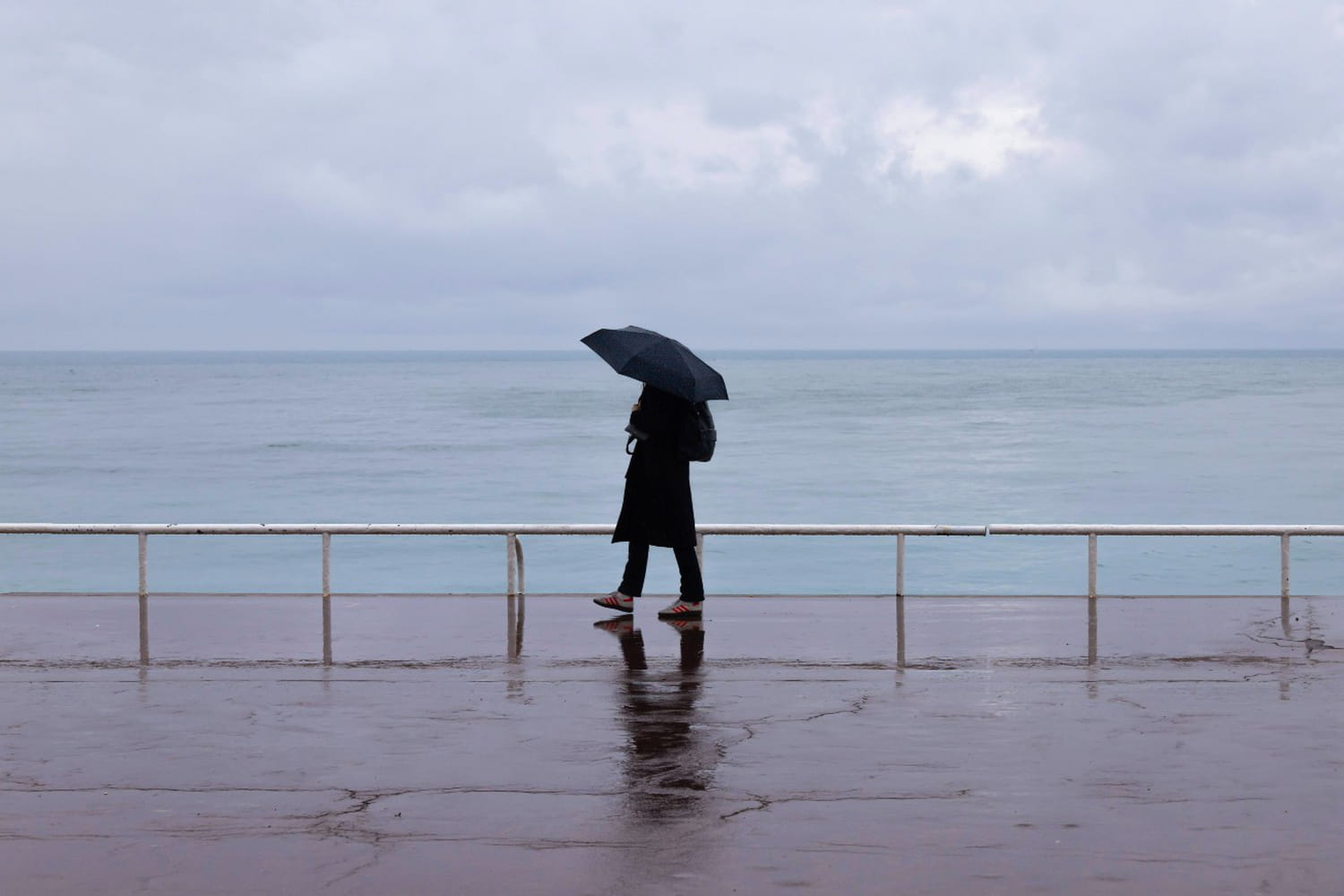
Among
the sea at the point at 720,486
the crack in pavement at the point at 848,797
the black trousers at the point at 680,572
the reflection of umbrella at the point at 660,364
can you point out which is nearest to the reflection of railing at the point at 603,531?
the black trousers at the point at 680,572

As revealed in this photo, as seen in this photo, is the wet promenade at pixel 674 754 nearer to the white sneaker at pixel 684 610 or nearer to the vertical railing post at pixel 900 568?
the white sneaker at pixel 684 610

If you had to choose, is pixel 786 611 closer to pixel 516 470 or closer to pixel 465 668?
pixel 465 668

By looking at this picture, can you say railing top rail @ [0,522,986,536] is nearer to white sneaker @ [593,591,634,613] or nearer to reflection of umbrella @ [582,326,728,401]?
white sneaker @ [593,591,634,613]

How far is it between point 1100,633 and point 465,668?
3.91m

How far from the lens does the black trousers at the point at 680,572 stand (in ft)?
33.6

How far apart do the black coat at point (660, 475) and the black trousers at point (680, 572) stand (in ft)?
0.37

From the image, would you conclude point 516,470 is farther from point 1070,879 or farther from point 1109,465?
point 1070,879

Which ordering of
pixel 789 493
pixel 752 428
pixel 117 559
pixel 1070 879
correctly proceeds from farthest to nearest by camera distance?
pixel 752 428 < pixel 789 493 < pixel 117 559 < pixel 1070 879

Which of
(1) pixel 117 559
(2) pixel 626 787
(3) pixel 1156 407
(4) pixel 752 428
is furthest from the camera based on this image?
(3) pixel 1156 407

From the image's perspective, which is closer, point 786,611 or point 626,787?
point 626,787

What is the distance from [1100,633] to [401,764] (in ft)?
16.4

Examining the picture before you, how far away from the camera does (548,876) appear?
5.18 m

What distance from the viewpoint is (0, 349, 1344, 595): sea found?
37.6m

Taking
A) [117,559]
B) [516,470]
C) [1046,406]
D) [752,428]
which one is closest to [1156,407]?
[1046,406]
